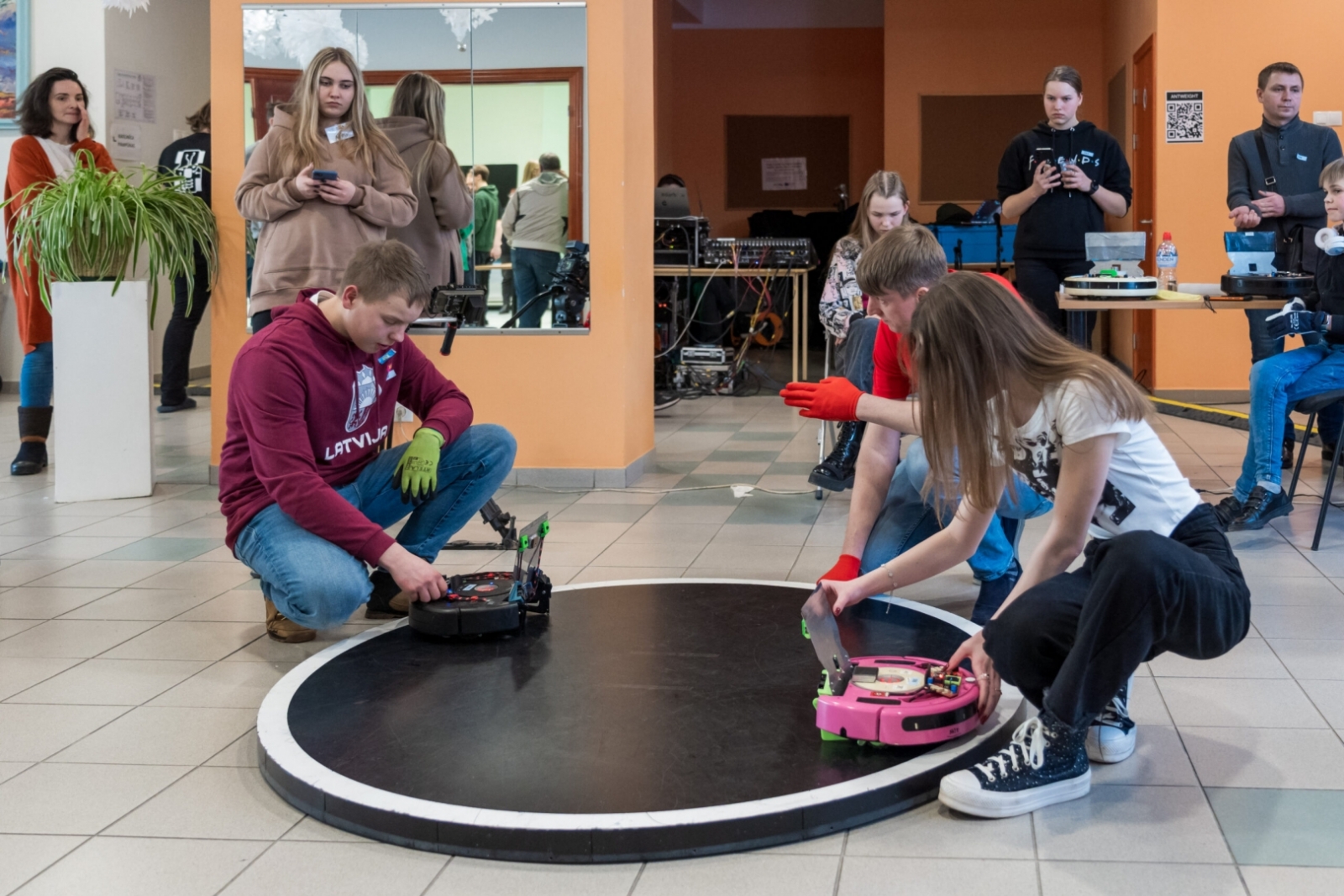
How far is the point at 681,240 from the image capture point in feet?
28.7

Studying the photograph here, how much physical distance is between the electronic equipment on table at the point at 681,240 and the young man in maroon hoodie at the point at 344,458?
538cm

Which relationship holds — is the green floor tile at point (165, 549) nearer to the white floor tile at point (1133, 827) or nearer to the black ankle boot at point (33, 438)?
the black ankle boot at point (33, 438)

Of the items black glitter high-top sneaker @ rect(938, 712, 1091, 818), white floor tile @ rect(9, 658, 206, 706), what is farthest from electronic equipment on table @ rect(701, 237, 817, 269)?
black glitter high-top sneaker @ rect(938, 712, 1091, 818)

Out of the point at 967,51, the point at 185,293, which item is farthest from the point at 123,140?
the point at 967,51

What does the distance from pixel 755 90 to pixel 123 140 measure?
6.48m

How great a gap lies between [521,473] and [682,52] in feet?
29.1

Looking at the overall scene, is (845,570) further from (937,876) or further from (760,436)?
(760,436)

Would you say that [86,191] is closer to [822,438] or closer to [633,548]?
[633,548]

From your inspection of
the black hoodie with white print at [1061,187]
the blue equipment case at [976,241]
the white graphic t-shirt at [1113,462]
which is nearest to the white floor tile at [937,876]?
the white graphic t-shirt at [1113,462]

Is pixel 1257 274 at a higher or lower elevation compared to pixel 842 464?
higher

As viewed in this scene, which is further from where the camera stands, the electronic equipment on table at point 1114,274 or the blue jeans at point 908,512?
the electronic equipment on table at point 1114,274

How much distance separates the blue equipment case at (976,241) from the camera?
10164mm

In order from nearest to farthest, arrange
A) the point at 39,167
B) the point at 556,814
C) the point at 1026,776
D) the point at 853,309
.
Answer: the point at 556,814, the point at 1026,776, the point at 853,309, the point at 39,167

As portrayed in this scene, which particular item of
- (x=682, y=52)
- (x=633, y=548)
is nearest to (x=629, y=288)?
(x=633, y=548)
